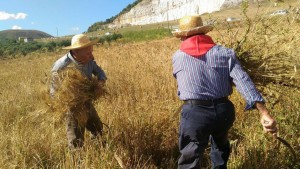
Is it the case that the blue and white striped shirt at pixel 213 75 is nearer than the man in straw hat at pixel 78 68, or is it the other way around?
the blue and white striped shirt at pixel 213 75

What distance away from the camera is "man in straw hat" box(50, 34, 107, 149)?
13.2 feet

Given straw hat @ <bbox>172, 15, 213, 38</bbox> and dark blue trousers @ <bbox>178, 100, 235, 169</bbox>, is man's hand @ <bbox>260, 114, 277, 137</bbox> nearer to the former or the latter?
dark blue trousers @ <bbox>178, 100, 235, 169</bbox>

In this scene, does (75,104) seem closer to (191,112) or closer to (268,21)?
(191,112)

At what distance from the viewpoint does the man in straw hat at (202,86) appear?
2918 mm

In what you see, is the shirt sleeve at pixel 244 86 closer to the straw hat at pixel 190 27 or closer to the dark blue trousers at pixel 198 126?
the dark blue trousers at pixel 198 126

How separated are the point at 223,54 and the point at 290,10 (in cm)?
131

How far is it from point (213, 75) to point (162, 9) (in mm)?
120837

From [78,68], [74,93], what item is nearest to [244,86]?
[74,93]

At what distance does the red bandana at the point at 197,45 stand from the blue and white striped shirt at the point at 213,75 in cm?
3

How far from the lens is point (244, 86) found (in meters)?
2.85

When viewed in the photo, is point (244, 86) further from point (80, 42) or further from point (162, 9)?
point (162, 9)

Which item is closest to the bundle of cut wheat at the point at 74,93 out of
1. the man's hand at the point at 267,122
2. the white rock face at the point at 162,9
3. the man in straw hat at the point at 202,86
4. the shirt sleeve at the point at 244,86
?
the man in straw hat at the point at 202,86

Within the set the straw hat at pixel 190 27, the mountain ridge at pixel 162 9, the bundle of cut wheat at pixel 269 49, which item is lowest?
the bundle of cut wheat at pixel 269 49

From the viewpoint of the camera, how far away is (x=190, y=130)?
303cm
